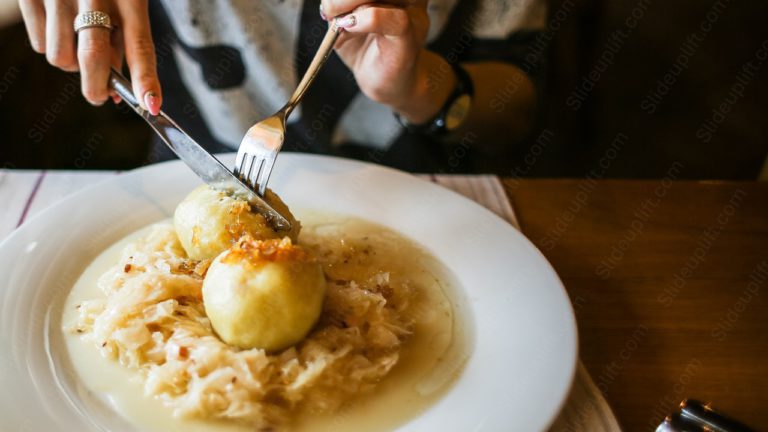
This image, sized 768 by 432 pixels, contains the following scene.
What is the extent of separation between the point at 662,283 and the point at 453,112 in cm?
75

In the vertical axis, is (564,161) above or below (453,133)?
below

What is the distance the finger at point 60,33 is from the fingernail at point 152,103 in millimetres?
241

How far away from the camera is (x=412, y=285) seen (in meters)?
1.05

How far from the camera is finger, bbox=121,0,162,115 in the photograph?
1066mm

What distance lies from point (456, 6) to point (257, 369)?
4.35 feet

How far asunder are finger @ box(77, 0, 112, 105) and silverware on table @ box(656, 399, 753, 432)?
1.09m

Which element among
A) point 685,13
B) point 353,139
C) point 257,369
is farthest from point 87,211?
point 685,13

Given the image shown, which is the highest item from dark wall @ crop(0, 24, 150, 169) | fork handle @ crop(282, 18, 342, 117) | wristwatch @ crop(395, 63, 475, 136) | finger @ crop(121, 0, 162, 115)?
fork handle @ crop(282, 18, 342, 117)

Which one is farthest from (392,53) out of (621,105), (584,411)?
(621,105)

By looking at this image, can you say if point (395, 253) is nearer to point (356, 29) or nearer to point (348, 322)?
point (348, 322)

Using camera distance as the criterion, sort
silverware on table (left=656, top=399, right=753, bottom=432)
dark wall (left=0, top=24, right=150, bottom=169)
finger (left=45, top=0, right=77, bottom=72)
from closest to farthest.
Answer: silverware on table (left=656, top=399, right=753, bottom=432) → finger (left=45, top=0, right=77, bottom=72) → dark wall (left=0, top=24, right=150, bottom=169)

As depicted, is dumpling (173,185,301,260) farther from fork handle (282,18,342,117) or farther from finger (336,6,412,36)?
finger (336,6,412,36)

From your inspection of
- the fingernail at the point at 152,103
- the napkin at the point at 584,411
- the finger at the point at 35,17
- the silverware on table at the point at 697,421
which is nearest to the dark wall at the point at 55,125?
the finger at the point at 35,17

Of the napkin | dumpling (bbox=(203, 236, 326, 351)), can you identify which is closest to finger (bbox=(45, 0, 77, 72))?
dumpling (bbox=(203, 236, 326, 351))
